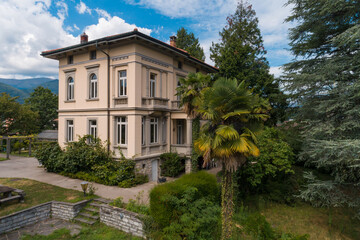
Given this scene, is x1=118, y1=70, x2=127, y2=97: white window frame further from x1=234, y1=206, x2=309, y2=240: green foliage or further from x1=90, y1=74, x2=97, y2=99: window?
x1=234, y1=206, x2=309, y2=240: green foliage

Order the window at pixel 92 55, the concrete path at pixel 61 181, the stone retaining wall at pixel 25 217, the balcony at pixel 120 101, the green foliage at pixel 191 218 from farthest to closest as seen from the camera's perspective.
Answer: the window at pixel 92 55
the balcony at pixel 120 101
the concrete path at pixel 61 181
the stone retaining wall at pixel 25 217
the green foliage at pixel 191 218

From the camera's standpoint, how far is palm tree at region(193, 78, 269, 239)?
20.3 feet

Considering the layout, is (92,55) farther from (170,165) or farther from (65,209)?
(65,209)

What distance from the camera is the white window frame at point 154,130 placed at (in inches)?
632

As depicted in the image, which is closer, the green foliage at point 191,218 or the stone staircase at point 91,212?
the green foliage at point 191,218

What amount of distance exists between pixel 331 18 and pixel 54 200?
17.1 metres

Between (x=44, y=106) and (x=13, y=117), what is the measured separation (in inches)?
373

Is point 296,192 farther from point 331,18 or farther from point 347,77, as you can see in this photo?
point 331,18

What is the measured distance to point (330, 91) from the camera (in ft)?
31.2

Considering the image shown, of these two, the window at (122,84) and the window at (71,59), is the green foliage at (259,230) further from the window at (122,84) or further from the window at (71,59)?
the window at (71,59)

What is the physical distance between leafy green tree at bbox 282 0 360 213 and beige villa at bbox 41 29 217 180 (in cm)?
844

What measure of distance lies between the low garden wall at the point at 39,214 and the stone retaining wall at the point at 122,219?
1.42 meters

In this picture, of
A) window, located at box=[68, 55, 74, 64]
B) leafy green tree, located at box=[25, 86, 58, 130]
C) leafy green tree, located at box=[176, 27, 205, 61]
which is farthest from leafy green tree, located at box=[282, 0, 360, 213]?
leafy green tree, located at box=[25, 86, 58, 130]

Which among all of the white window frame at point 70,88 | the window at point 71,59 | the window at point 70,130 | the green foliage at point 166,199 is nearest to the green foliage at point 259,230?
the green foliage at point 166,199
